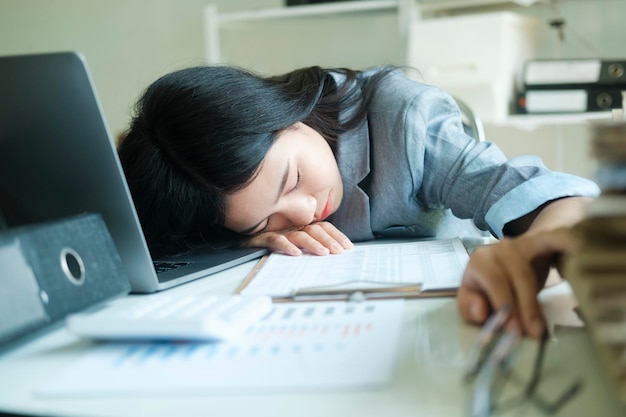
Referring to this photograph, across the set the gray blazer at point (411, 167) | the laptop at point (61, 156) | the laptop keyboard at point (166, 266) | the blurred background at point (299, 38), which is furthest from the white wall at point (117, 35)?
the laptop at point (61, 156)

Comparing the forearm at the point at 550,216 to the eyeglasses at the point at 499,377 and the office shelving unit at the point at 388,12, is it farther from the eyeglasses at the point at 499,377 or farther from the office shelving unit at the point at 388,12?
the office shelving unit at the point at 388,12

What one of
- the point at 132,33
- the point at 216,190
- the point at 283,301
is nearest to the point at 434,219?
the point at 216,190

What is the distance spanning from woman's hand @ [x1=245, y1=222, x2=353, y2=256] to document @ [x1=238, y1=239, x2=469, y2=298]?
0.5 inches

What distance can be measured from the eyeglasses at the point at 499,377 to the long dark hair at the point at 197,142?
541mm

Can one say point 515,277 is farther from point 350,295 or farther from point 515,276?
point 350,295

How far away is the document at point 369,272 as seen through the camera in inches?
24.5

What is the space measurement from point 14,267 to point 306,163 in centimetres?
50

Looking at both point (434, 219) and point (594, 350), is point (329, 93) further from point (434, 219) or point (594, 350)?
point (594, 350)

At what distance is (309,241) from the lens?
34.8 inches

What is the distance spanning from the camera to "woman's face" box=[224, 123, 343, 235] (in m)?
0.92

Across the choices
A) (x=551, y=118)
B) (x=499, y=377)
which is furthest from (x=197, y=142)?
(x=551, y=118)

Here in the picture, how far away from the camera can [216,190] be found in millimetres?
933

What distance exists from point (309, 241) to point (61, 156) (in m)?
0.34

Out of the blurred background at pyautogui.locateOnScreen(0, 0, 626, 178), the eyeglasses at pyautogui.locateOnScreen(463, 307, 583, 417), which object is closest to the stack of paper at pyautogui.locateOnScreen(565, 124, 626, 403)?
the eyeglasses at pyautogui.locateOnScreen(463, 307, 583, 417)
